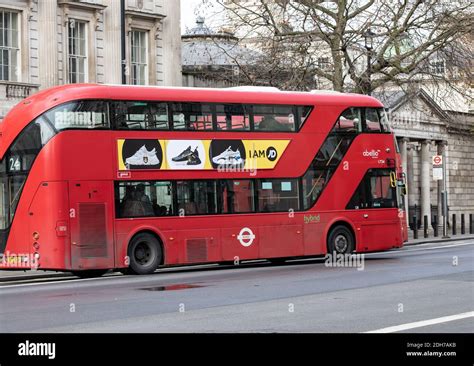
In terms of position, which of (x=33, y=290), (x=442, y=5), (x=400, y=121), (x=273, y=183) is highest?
(x=442, y=5)

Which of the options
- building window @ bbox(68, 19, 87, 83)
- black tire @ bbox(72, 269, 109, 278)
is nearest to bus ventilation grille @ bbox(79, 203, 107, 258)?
black tire @ bbox(72, 269, 109, 278)

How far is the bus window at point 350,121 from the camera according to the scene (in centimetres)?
2749

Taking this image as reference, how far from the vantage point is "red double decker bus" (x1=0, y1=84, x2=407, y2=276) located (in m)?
22.8

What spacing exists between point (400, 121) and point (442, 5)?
15.0 m

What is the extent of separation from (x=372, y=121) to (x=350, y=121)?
906 mm

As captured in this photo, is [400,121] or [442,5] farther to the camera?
[400,121]

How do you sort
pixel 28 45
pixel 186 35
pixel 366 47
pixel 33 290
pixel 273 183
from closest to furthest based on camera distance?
1. pixel 33 290
2. pixel 273 183
3. pixel 28 45
4. pixel 366 47
5. pixel 186 35

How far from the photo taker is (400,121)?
55.8 metres

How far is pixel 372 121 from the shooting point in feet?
93.1

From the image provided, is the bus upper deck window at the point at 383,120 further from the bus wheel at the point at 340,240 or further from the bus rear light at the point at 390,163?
the bus wheel at the point at 340,240

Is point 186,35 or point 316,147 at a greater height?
point 186,35
